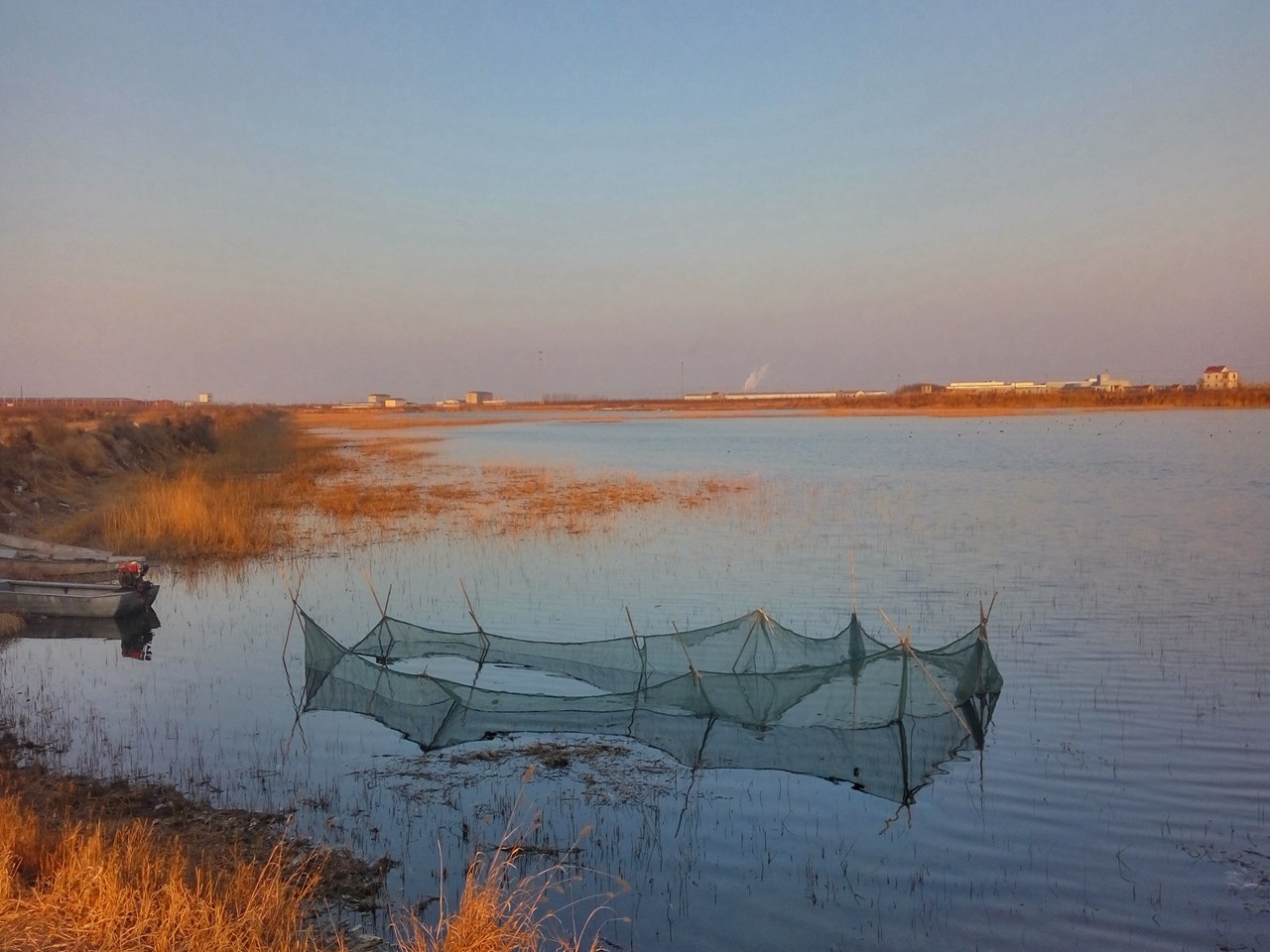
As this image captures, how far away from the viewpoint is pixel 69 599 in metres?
12.9

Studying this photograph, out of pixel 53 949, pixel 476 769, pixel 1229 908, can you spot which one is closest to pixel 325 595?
pixel 476 769

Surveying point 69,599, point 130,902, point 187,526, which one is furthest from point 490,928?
point 187,526

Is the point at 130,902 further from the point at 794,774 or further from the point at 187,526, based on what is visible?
the point at 187,526

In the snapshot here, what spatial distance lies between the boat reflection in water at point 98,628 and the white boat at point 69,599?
0.34ft

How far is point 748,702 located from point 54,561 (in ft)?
35.6

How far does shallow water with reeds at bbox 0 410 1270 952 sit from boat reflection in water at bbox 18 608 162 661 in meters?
0.24

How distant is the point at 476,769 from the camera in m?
7.67

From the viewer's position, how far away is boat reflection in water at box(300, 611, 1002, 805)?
303 inches

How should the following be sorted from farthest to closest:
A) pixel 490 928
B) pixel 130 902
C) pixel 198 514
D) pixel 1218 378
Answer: pixel 1218 378
pixel 198 514
pixel 130 902
pixel 490 928

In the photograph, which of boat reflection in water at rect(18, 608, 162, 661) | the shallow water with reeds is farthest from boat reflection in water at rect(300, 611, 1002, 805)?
boat reflection in water at rect(18, 608, 162, 661)

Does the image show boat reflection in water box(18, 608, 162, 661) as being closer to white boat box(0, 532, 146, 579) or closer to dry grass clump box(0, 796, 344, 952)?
white boat box(0, 532, 146, 579)

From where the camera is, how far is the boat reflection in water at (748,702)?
303 inches

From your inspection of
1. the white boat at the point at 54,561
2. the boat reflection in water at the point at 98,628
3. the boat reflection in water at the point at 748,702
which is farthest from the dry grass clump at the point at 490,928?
the white boat at the point at 54,561

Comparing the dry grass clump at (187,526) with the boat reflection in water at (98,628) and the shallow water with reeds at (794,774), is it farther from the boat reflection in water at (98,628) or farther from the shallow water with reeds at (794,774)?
the boat reflection in water at (98,628)
